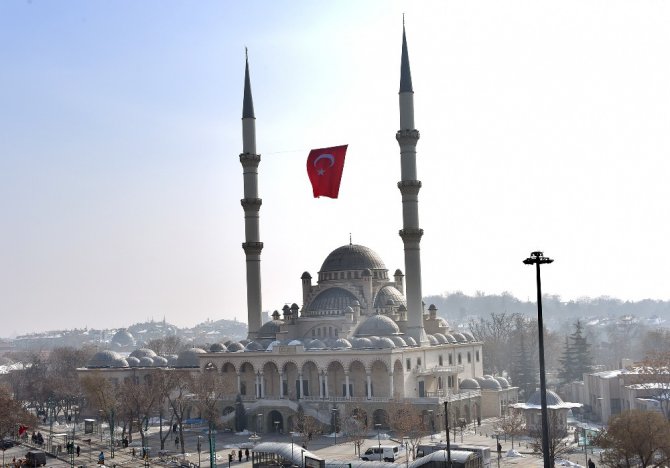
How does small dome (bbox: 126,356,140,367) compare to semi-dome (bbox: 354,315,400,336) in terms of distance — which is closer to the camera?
semi-dome (bbox: 354,315,400,336)

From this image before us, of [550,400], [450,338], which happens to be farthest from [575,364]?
[550,400]

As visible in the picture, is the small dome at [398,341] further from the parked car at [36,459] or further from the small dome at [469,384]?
the parked car at [36,459]

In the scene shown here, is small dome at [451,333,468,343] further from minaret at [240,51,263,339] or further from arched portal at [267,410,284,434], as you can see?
arched portal at [267,410,284,434]

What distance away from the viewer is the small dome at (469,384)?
7394cm

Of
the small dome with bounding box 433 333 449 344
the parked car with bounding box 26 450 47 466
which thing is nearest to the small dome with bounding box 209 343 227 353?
the small dome with bounding box 433 333 449 344

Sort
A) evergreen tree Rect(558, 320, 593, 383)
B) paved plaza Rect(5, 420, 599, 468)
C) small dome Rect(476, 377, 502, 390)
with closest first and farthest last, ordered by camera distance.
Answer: paved plaza Rect(5, 420, 599, 468) < small dome Rect(476, 377, 502, 390) < evergreen tree Rect(558, 320, 593, 383)

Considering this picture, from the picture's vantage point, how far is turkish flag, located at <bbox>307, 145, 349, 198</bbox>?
204 ft

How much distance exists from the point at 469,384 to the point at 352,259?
1644 centimetres

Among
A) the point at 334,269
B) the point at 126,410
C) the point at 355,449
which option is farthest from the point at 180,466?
the point at 334,269

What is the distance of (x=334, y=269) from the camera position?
83250 millimetres

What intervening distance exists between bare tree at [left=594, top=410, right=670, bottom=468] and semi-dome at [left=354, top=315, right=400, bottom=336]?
33811 mm

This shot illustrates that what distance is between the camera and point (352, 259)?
83.1 metres

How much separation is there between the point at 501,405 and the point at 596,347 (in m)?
91.7

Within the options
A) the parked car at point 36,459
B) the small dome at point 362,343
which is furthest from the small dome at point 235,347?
the parked car at point 36,459
